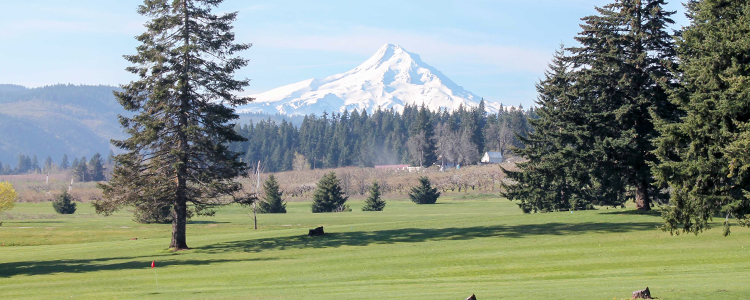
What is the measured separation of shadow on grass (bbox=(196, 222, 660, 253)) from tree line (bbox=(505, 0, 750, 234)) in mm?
3922

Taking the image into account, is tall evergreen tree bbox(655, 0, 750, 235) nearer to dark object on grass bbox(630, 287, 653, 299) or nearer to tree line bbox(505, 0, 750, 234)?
tree line bbox(505, 0, 750, 234)

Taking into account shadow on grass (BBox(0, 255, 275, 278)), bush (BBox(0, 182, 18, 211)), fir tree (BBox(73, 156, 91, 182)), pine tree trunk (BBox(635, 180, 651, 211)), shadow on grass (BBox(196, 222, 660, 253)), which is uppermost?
fir tree (BBox(73, 156, 91, 182))

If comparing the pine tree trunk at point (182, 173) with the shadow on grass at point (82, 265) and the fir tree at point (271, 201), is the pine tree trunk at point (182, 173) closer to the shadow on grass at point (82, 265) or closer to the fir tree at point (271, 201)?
the shadow on grass at point (82, 265)

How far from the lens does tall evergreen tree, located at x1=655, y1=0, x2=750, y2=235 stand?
1906cm

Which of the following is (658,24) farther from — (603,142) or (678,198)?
(678,198)

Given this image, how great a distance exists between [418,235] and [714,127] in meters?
17.2

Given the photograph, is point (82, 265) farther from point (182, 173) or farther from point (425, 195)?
point (425, 195)

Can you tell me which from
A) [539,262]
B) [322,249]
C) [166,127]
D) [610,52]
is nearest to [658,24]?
[610,52]

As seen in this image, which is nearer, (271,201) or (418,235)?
(418,235)

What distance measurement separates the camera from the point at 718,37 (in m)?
20.2

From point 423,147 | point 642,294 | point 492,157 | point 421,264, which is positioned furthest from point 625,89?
point 492,157

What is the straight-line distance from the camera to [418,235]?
33688mm

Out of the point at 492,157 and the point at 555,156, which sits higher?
the point at 492,157

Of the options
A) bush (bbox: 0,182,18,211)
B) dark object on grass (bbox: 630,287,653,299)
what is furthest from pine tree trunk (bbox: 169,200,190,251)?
bush (bbox: 0,182,18,211)
